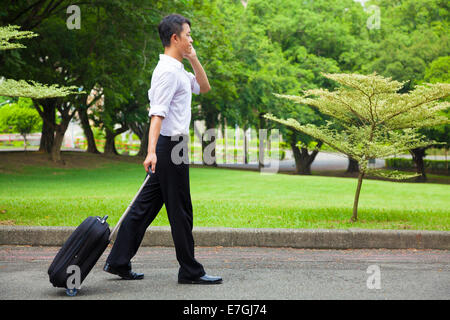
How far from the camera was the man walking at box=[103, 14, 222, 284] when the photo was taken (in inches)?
181

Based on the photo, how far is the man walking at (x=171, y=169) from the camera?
4.60m

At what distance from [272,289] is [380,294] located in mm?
815

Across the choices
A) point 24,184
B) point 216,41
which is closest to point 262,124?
point 216,41

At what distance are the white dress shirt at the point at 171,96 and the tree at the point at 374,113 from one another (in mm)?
3412

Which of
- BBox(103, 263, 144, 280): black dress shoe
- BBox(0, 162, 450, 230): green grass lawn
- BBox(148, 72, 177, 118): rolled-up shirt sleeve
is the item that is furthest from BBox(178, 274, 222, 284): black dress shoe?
BBox(0, 162, 450, 230): green grass lawn

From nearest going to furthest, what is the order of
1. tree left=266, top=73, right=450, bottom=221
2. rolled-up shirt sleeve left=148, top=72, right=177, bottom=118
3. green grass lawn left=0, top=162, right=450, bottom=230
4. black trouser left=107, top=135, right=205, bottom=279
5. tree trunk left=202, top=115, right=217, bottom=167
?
rolled-up shirt sleeve left=148, top=72, right=177, bottom=118 → black trouser left=107, top=135, right=205, bottom=279 → tree left=266, top=73, right=450, bottom=221 → green grass lawn left=0, top=162, right=450, bottom=230 → tree trunk left=202, top=115, right=217, bottom=167

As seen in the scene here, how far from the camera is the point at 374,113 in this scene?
8.06m

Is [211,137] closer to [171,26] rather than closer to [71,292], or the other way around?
[171,26]

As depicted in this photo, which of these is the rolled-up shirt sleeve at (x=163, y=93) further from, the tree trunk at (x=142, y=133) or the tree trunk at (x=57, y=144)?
the tree trunk at (x=142, y=133)

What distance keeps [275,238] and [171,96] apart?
2698 mm

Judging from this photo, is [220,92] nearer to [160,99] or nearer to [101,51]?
Result: [101,51]

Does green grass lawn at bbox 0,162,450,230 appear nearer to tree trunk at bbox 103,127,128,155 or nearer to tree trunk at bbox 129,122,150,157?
tree trunk at bbox 129,122,150,157

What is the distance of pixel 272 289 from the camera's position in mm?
4484

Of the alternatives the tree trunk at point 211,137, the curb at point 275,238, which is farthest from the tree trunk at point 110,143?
the curb at point 275,238
